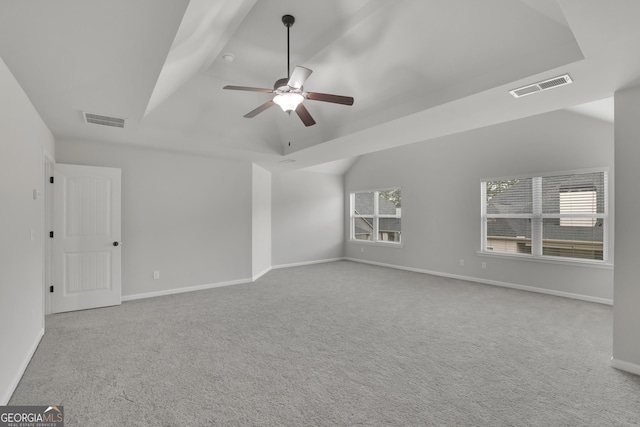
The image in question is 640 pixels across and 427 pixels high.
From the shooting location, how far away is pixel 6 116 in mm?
2285

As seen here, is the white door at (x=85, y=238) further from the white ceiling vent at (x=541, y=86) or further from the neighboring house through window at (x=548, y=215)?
the neighboring house through window at (x=548, y=215)

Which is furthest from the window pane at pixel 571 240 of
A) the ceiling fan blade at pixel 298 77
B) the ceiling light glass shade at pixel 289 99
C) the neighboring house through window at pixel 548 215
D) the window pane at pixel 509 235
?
the ceiling fan blade at pixel 298 77

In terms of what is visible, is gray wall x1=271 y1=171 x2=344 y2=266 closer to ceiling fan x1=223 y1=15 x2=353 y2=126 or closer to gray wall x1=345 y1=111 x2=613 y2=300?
gray wall x1=345 y1=111 x2=613 y2=300

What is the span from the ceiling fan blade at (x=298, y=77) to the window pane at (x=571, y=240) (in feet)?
16.4

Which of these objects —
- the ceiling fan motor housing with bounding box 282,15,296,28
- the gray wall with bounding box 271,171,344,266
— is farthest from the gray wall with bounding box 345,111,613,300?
the ceiling fan motor housing with bounding box 282,15,296,28

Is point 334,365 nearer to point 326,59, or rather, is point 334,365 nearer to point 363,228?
point 326,59

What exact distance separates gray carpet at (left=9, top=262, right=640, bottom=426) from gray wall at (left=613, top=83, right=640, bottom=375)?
0.28 m

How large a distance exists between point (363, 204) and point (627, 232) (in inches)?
246

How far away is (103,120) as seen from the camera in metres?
3.67

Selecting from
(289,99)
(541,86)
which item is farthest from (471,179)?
(289,99)

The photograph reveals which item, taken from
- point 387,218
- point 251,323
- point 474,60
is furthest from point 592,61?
point 387,218

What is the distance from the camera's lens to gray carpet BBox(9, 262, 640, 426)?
2.10m

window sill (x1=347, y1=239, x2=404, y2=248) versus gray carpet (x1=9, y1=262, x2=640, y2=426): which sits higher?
window sill (x1=347, y1=239, x2=404, y2=248)

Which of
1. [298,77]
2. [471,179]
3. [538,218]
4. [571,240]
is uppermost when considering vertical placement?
[298,77]
